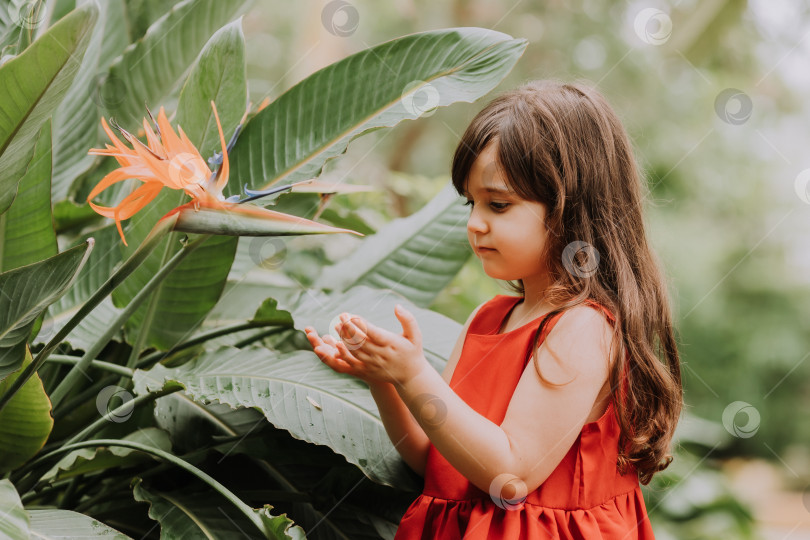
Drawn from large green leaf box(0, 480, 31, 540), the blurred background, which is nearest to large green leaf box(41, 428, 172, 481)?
large green leaf box(0, 480, 31, 540)

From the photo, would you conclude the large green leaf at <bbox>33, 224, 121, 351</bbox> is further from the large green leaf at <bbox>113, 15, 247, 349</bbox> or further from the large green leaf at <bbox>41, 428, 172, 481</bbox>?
the large green leaf at <bbox>41, 428, 172, 481</bbox>

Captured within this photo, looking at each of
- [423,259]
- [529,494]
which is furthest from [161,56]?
[529,494]

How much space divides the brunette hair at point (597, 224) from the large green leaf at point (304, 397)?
215 millimetres

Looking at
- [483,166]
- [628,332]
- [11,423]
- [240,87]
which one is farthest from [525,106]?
[11,423]

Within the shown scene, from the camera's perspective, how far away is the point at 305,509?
2.91ft

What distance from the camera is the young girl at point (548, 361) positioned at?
651mm

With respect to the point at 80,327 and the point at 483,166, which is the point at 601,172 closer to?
the point at 483,166

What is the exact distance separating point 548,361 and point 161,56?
814 mm

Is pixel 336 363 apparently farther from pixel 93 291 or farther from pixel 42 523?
pixel 93 291

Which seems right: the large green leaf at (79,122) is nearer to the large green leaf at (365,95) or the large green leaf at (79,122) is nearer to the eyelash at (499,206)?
the large green leaf at (365,95)

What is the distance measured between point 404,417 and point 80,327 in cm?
51

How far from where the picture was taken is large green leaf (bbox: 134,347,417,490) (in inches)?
→ 29.3

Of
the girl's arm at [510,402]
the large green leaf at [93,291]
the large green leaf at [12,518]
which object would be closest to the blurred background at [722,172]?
the large green leaf at [93,291]

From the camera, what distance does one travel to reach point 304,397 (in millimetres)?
783
